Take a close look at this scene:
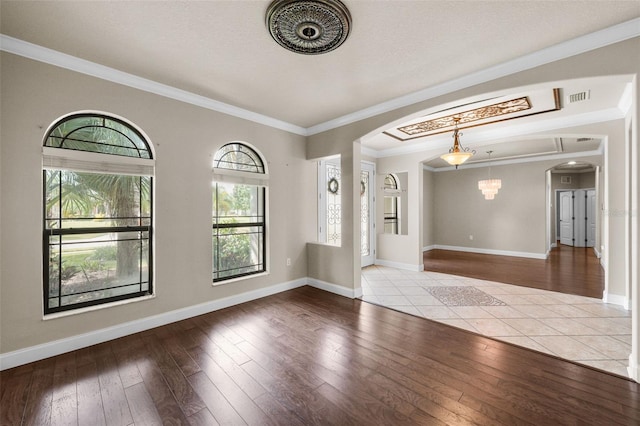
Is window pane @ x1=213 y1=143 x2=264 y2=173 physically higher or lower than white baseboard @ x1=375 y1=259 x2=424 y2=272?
higher

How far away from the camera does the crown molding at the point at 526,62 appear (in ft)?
7.04

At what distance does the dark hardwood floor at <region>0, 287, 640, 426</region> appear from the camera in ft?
5.82

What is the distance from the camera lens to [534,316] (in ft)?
11.2

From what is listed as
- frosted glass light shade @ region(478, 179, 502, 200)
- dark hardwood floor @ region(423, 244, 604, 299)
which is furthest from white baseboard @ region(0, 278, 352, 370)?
frosted glass light shade @ region(478, 179, 502, 200)

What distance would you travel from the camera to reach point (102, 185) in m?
2.88

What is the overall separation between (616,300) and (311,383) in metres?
4.73

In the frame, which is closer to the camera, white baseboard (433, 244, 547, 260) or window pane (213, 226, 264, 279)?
window pane (213, 226, 264, 279)

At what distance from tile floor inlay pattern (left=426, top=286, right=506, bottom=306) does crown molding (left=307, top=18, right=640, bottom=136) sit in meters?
2.95

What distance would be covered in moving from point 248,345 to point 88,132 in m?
2.79

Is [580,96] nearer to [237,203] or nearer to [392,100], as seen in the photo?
[392,100]

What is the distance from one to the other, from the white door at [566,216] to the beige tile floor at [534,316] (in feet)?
24.2

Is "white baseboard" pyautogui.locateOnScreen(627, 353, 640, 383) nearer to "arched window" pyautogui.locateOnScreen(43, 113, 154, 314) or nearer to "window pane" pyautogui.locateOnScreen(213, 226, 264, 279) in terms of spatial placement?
"window pane" pyautogui.locateOnScreen(213, 226, 264, 279)

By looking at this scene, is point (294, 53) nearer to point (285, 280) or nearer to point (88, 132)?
point (88, 132)

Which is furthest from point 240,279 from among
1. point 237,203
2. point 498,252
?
point 498,252
